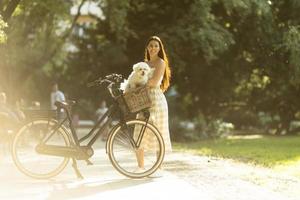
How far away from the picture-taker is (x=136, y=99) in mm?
10125

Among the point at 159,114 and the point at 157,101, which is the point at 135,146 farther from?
the point at 157,101

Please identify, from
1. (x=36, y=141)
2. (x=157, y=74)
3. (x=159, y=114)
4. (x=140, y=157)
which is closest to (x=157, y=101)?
(x=159, y=114)

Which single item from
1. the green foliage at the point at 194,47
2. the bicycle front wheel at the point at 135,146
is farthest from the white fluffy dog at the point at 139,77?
the green foliage at the point at 194,47

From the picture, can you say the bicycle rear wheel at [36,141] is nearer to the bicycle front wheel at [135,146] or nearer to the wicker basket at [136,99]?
the bicycle front wheel at [135,146]

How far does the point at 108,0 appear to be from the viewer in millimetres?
28297

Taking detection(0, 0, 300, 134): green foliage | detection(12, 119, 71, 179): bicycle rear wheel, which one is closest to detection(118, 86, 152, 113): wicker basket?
detection(12, 119, 71, 179): bicycle rear wheel

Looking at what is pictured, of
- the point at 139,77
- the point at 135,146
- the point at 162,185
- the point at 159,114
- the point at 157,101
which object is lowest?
the point at 162,185

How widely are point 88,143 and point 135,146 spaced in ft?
2.20

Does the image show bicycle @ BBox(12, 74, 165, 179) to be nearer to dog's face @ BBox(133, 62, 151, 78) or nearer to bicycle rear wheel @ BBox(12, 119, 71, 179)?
bicycle rear wheel @ BBox(12, 119, 71, 179)

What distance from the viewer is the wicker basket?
10.1 metres

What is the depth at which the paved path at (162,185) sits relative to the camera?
8352 millimetres

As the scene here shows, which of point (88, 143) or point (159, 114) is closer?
point (88, 143)

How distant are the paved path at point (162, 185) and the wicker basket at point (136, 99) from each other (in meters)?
0.99

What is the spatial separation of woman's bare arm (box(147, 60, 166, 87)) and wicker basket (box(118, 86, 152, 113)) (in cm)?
44
